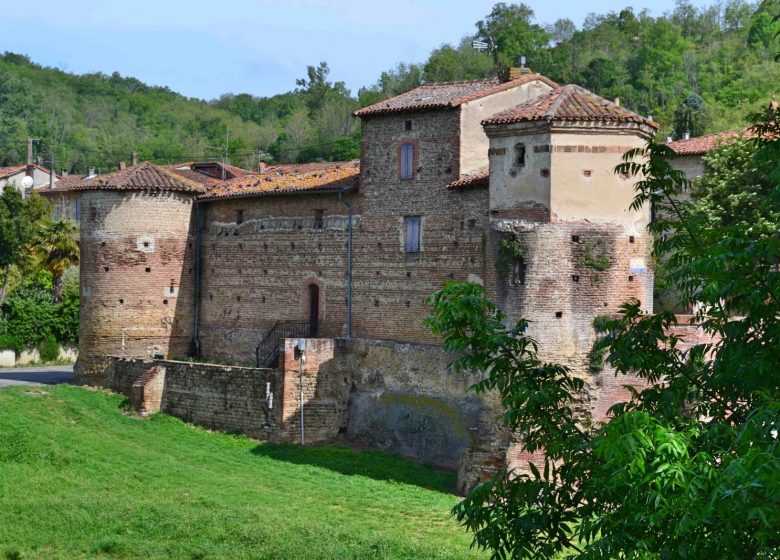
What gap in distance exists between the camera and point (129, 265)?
114 ft

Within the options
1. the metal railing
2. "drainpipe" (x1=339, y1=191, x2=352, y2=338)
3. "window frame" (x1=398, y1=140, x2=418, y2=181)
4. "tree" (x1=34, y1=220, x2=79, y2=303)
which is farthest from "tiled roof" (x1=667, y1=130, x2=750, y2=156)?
"tree" (x1=34, y1=220, x2=79, y2=303)

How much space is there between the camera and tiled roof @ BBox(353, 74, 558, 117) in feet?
99.3

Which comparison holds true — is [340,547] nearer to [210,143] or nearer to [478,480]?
[478,480]

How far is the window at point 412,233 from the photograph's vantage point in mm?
30578

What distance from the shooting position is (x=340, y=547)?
21578mm

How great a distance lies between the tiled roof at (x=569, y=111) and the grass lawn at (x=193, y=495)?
26.6 ft

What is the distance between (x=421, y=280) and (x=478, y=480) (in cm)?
631

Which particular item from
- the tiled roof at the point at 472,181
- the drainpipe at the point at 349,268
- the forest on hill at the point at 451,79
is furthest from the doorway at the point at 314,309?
the forest on hill at the point at 451,79

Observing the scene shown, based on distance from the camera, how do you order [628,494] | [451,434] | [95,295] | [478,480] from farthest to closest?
[95,295], [451,434], [478,480], [628,494]

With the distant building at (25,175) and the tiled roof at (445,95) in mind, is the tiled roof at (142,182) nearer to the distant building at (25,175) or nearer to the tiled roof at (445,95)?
the tiled roof at (445,95)

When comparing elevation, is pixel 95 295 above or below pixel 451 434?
above

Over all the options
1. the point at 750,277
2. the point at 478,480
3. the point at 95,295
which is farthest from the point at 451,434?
the point at 750,277

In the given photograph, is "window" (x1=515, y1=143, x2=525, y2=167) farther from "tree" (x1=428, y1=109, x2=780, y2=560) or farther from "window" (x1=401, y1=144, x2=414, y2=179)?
"tree" (x1=428, y1=109, x2=780, y2=560)

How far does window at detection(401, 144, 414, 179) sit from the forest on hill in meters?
26.2
